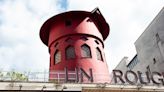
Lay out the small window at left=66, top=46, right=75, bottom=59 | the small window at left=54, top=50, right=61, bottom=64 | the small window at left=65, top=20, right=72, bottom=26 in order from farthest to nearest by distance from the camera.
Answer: the small window at left=65, top=20, right=72, bottom=26, the small window at left=54, top=50, right=61, bottom=64, the small window at left=66, top=46, right=75, bottom=59

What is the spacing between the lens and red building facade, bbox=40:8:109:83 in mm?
20562

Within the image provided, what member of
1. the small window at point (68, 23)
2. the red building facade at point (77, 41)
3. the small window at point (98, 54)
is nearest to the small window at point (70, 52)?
the red building facade at point (77, 41)

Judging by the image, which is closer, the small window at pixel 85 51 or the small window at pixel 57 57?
the small window at pixel 85 51

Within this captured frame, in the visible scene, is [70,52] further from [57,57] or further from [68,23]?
[68,23]

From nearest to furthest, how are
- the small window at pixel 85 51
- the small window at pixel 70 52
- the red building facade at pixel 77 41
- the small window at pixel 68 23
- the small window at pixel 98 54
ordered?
the red building facade at pixel 77 41
the small window at pixel 70 52
the small window at pixel 85 51
the small window at pixel 98 54
the small window at pixel 68 23

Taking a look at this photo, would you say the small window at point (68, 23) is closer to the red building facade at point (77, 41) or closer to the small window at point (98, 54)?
the red building facade at point (77, 41)

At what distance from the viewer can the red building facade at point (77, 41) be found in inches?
810

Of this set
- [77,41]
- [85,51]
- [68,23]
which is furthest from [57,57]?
[68,23]

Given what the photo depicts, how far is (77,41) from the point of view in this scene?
71.1 feet

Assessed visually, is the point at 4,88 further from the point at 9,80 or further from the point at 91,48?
the point at 91,48

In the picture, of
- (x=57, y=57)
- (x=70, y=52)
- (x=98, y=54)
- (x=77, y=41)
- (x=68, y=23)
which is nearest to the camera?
(x=70, y=52)

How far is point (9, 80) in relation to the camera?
15172mm

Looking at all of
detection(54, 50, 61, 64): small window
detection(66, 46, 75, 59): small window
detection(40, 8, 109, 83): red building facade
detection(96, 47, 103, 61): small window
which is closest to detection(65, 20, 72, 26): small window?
detection(40, 8, 109, 83): red building facade

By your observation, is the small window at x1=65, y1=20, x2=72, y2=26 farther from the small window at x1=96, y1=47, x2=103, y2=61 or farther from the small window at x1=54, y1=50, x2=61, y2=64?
the small window at x1=96, y1=47, x2=103, y2=61
